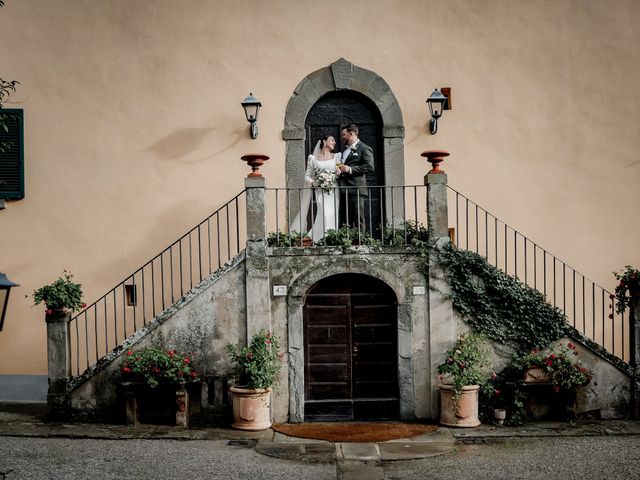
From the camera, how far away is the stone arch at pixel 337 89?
39.8ft

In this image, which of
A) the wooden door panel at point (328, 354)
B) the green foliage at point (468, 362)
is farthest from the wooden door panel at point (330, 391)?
the green foliage at point (468, 362)

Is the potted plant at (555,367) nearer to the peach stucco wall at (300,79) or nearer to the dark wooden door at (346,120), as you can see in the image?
the peach stucco wall at (300,79)

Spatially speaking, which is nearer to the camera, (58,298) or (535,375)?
(535,375)

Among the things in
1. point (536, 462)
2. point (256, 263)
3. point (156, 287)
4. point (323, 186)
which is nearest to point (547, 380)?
point (536, 462)

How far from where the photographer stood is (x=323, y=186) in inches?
438

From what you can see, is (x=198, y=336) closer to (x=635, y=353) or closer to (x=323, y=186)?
(x=323, y=186)

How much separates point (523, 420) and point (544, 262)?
2177 millimetres

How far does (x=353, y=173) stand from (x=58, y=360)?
4603 millimetres

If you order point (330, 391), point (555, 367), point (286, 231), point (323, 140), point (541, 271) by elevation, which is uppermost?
point (323, 140)

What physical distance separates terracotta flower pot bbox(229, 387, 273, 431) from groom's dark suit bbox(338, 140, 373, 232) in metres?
2.65

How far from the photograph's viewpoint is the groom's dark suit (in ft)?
37.2

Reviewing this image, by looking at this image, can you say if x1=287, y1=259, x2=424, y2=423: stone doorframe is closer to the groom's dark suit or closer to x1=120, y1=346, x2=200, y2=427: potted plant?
the groom's dark suit

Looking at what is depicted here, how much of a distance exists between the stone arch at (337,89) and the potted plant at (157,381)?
3.35 meters

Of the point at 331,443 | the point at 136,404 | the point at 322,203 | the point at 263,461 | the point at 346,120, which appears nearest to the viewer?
the point at 263,461
